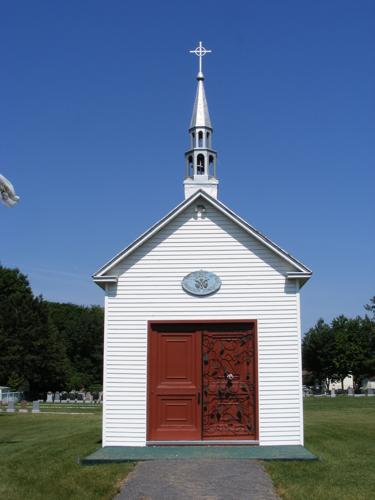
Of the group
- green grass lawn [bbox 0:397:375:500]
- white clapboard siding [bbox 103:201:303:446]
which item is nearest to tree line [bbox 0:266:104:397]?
green grass lawn [bbox 0:397:375:500]

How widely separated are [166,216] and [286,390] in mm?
4912

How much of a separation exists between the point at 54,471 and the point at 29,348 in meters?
43.9

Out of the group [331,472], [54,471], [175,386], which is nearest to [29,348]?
[175,386]

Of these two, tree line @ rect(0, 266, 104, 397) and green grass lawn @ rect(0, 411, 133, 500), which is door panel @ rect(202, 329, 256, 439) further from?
tree line @ rect(0, 266, 104, 397)

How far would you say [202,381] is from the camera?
14.9m

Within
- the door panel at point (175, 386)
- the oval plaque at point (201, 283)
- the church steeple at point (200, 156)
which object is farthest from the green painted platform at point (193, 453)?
the church steeple at point (200, 156)

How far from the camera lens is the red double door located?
580 inches

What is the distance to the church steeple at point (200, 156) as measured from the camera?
59.8 feet

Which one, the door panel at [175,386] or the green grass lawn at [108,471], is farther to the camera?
the door panel at [175,386]

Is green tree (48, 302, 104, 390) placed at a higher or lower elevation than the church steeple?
lower

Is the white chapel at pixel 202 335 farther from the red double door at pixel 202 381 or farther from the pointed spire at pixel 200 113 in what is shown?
the pointed spire at pixel 200 113

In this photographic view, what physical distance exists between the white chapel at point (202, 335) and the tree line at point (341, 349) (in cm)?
5785

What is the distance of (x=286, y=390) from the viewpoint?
14.7m

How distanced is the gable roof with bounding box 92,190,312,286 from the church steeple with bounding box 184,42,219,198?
8.58 ft
